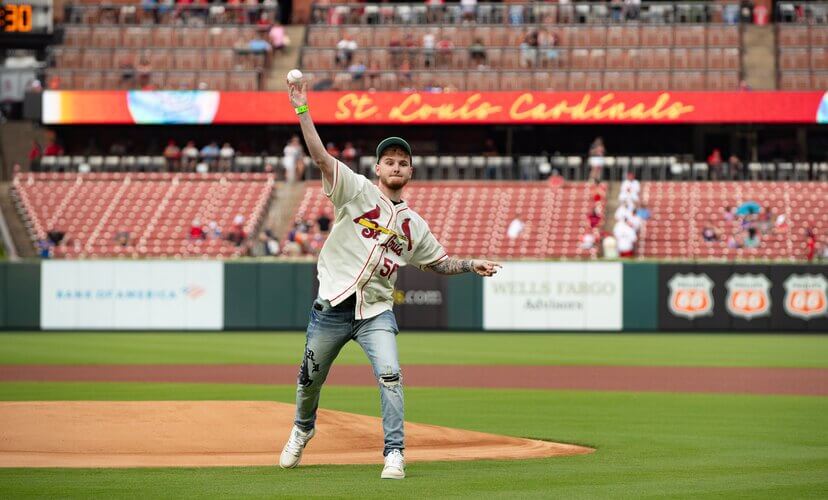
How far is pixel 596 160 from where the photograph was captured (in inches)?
1569

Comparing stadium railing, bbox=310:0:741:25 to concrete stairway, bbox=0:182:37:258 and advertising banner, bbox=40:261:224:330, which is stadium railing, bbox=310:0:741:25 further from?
advertising banner, bbox=40:261:224:330

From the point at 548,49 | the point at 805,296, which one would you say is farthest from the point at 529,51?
the point at 805,296

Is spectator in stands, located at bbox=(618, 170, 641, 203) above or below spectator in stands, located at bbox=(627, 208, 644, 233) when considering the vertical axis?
above

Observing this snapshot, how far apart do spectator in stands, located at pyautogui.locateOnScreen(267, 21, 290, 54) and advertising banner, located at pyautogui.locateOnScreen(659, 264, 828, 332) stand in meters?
19.3

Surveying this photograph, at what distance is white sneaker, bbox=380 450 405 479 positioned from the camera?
7.95m

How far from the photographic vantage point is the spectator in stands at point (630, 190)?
3747 cm

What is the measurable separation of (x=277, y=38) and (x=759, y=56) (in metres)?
15.9

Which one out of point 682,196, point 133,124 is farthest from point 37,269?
point 682,196

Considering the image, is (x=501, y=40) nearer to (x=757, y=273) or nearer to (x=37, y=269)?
(x=757, y=273)

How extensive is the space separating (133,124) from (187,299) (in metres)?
15.6

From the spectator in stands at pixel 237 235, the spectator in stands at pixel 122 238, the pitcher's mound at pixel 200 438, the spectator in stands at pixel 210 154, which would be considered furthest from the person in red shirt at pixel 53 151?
the pitcher's mound at pixel 200 438

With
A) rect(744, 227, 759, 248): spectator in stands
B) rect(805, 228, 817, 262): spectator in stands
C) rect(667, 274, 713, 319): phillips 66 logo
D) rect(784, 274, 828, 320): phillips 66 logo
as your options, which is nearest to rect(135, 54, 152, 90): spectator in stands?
rect(744, 227, 759, 248): spectator in stands

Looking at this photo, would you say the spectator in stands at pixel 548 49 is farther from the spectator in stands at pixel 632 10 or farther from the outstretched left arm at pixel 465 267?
the outstretched left arm at pixel 465 267

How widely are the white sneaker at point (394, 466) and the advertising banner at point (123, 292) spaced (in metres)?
23.1
